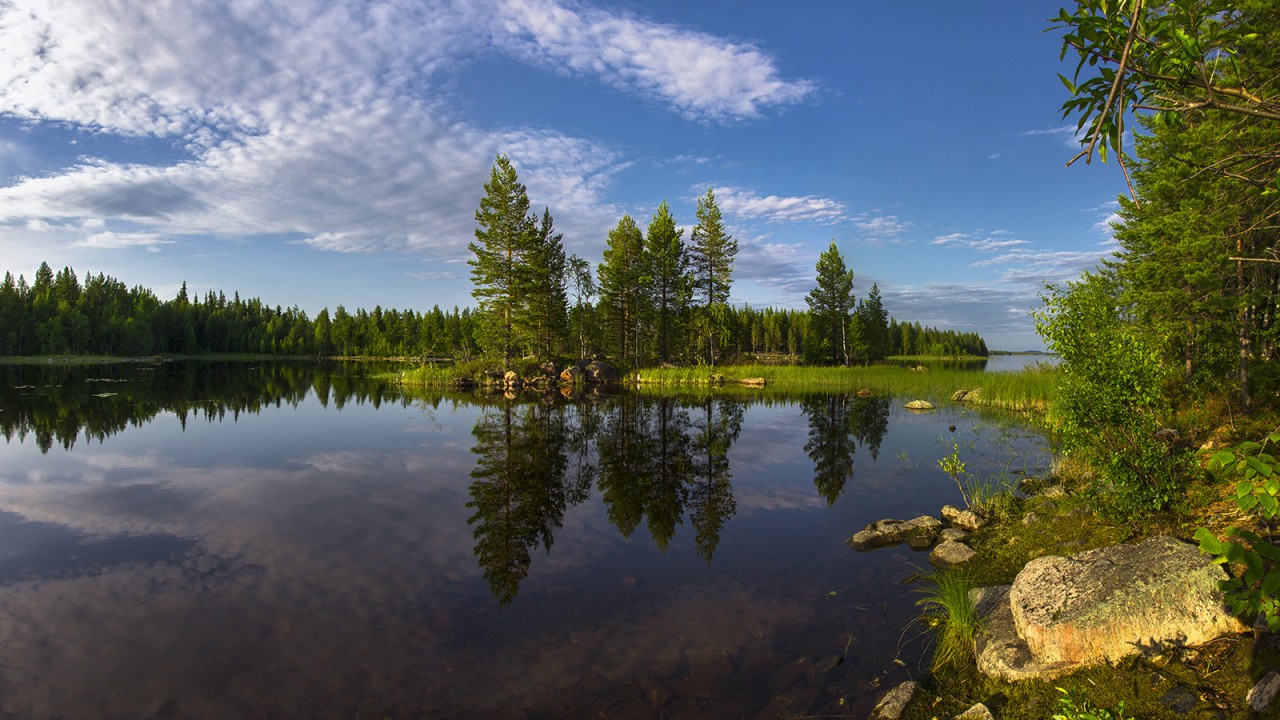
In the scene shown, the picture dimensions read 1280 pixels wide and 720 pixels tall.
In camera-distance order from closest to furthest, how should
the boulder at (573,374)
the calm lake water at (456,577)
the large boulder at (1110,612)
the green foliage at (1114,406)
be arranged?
the large boulder at (1110,612), the calm lake water at (456,577), the green foliage at (1114,406), the boulder at (573,374)

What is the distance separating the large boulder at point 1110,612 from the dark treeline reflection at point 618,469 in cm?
480

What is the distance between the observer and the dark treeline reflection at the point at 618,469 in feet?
35.9

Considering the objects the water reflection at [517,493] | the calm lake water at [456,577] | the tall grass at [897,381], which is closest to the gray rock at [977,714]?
the calm lake water at [456,577]

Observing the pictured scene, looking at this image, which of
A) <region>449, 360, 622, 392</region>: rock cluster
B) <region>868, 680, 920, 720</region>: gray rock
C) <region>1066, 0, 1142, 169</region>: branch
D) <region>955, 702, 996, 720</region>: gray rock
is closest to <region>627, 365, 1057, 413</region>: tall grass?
<region>449, 360, 622, 392</region>: rock cluster

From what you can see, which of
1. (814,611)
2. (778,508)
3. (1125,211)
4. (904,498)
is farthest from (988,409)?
(814,611)

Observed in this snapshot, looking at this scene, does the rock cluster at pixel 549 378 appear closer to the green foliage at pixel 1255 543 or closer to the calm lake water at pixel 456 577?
the calm lake water at pixel 456 577

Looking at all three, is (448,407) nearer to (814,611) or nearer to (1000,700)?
(814,611)

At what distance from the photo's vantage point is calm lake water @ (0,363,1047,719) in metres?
6.19

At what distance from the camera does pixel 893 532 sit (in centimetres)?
1054

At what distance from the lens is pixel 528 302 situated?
5003 centimetres

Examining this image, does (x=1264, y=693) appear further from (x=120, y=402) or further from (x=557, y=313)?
(x=557, y=313)

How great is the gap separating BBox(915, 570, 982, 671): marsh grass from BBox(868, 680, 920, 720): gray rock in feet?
2.40

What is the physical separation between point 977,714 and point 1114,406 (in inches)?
217

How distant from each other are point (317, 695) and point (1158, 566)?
869 cm
